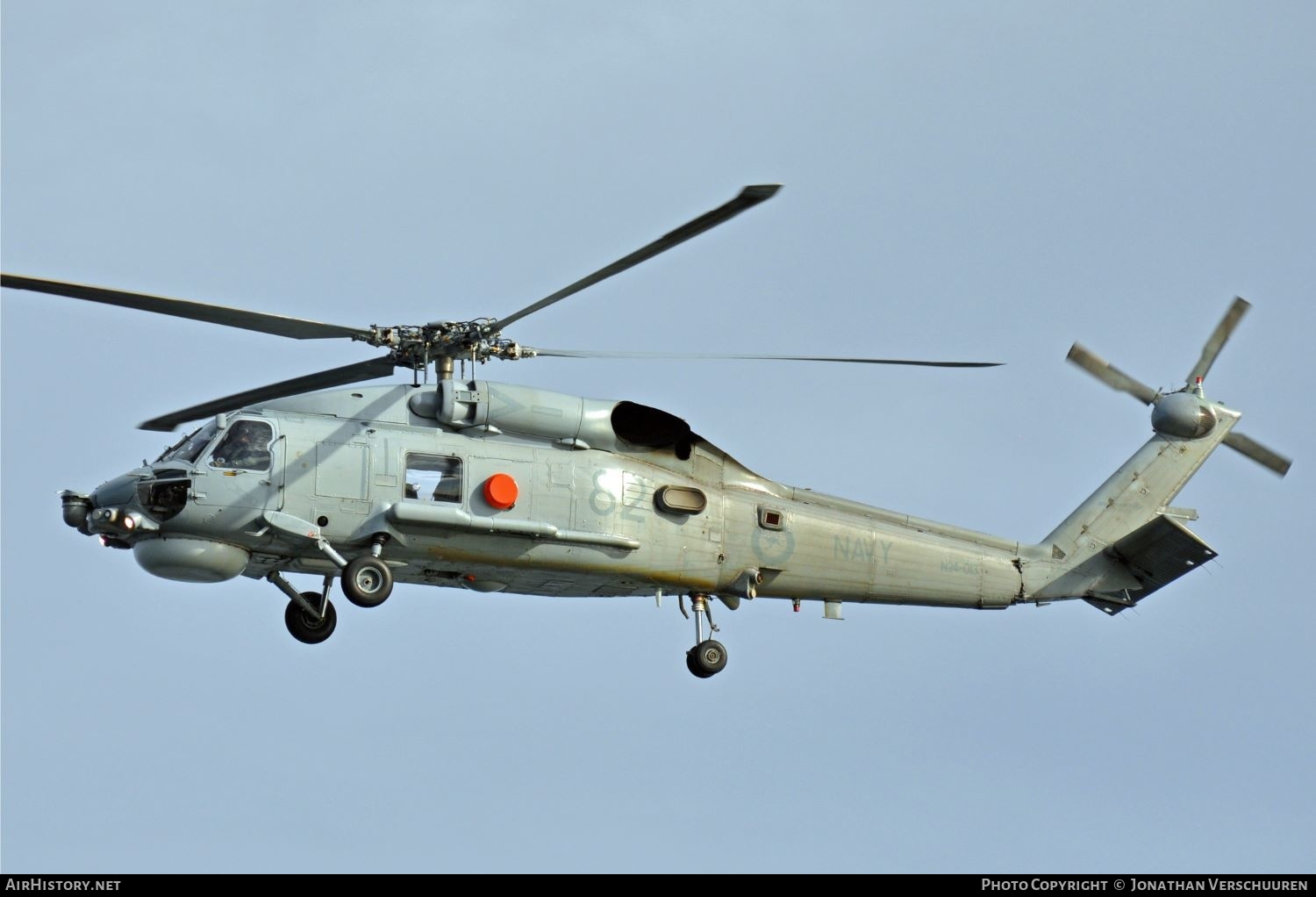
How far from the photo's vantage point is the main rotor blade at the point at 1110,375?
2589cm

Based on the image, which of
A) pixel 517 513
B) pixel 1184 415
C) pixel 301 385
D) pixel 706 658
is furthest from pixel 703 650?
pixel 1184 415

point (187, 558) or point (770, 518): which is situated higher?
point (770, 518)

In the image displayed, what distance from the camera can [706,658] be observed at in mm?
22875

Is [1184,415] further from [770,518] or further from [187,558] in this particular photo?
[187,558]

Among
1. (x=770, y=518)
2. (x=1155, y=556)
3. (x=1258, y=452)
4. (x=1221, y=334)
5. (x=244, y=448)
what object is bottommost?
(x=244, y=448)

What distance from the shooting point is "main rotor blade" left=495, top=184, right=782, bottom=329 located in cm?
1723

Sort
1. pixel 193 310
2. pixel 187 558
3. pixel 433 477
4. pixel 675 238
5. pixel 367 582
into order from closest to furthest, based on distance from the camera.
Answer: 1. pixel 675 238
2. pixel 193 310
3. pixel 187 558
4. pixel 367 582
5. pixel 433 477

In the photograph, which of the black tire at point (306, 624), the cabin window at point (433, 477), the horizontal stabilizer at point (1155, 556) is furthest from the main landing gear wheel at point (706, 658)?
the horizontal stabilizer at point (1155, 556)

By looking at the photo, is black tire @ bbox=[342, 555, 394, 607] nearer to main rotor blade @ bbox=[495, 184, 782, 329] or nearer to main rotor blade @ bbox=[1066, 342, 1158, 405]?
main rotor blade @ bbox=[495, 184, 782, 329]

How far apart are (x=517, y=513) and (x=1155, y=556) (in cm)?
931

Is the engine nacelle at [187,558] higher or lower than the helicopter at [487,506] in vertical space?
lower

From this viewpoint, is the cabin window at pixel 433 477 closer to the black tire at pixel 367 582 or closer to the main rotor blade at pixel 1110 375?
the black tire at pixel 367 582

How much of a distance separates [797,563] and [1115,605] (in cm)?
521

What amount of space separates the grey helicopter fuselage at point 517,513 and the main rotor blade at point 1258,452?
405 cm
